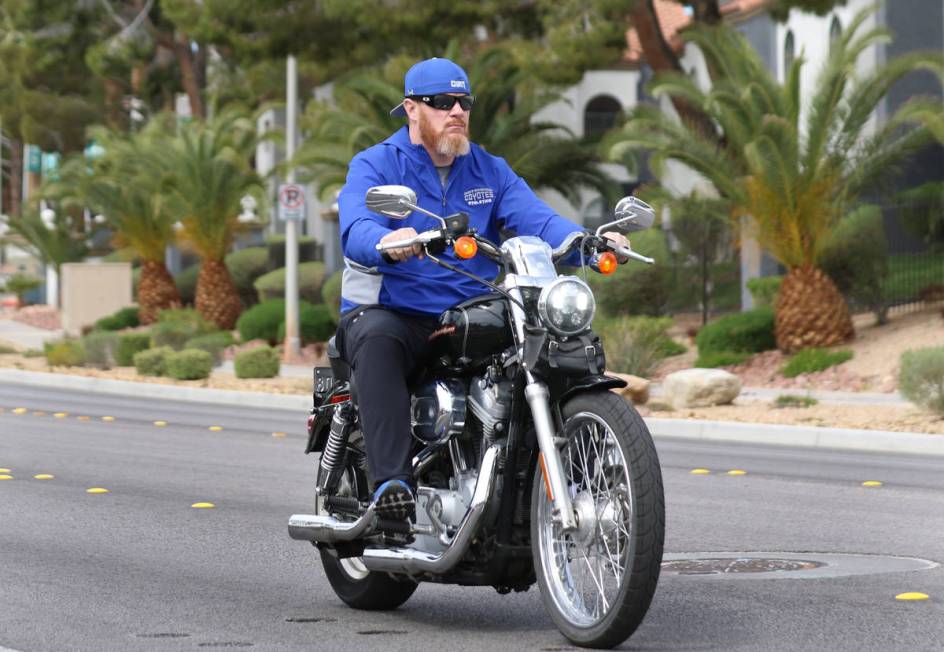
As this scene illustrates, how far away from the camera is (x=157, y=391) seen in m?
24.8

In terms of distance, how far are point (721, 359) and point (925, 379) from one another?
7.86m

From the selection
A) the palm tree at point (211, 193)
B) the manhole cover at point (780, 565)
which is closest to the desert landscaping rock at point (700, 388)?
the manhole cover at point (780, 565)

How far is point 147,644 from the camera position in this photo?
21.5ft

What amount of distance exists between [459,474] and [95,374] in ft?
73.0

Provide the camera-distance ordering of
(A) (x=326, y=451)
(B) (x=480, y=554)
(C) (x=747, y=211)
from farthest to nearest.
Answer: (C) (x=747, y=211)
(A) (x=326, y=451)
(B) (x=480, y=554)

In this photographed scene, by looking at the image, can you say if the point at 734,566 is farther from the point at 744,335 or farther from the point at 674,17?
the point at 674,17

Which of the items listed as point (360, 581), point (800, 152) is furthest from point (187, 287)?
point (360, 581)

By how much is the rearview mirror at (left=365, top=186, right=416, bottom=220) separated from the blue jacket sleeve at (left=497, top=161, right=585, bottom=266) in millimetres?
766

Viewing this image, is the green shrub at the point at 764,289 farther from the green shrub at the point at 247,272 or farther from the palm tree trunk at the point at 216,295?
the green shrub at the point at 247,272

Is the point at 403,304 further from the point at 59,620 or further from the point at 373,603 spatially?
the point at 59,620

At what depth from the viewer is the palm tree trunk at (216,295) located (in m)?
37.9

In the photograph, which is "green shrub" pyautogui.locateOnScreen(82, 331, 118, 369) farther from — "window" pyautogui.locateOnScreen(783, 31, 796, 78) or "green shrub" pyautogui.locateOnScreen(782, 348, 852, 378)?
"window" pyautogui.locateOnScreen(783, 31, 796, 78)

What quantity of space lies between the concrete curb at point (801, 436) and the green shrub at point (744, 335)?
7988 millimetres

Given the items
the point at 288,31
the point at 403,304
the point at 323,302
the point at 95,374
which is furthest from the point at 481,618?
the point at 323,302
